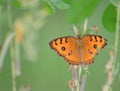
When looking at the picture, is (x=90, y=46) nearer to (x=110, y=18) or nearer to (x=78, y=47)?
(x=78, y=47)

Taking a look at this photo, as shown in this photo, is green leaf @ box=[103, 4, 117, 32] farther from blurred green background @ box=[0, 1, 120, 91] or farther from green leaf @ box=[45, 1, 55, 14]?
blurred green background @ box=[0, 1, 120, 91]

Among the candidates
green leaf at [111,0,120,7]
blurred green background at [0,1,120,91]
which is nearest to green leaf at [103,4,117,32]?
green leaf at [111,0,120,7]

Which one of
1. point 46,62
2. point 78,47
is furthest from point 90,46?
point 46,62

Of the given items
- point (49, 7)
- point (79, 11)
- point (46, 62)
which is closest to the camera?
point (79, 11)

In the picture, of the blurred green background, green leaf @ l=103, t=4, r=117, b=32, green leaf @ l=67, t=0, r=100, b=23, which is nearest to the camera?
green leaf @ l=67, t=0, r=100, b=23

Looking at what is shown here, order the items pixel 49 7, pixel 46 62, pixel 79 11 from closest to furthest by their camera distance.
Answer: pixel 79 11 < pixel 49 7 < pixel 46 62

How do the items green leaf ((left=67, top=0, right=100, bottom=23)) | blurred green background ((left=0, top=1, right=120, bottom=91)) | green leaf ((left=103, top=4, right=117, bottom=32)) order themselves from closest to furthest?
green leaf ((left=67, top=0, right=100, bottom=23)) → green leaf ((left=103, top=4, right=117, bottom=32)) → blurred green background ((left=0, top=1, right=120, bottom=91))
